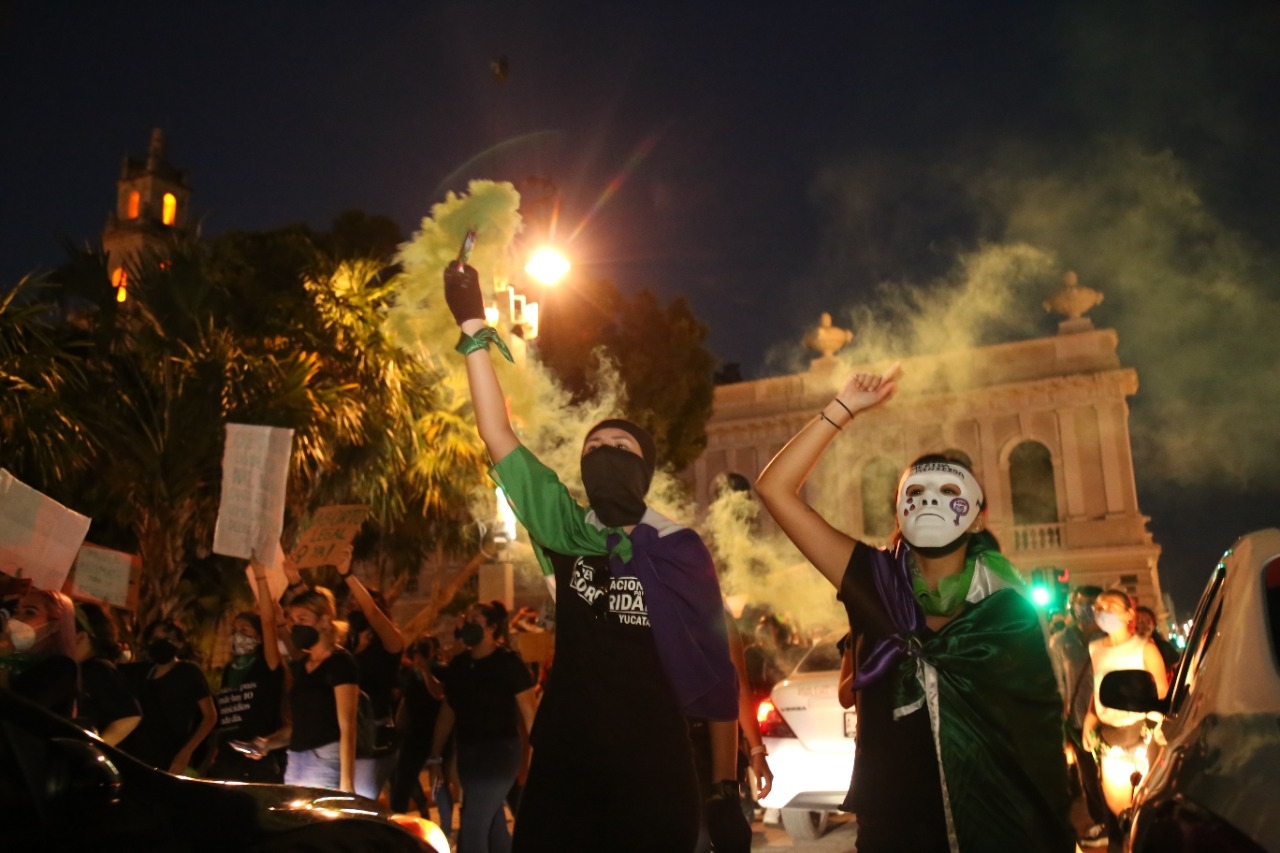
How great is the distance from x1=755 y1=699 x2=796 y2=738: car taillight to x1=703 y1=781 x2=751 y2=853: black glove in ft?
15.5

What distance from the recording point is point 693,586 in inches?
138

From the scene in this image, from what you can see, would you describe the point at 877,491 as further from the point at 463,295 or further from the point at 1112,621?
the point at 463,295

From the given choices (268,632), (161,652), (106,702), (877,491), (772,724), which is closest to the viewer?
(106,702)

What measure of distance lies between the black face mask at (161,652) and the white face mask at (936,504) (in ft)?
15.7

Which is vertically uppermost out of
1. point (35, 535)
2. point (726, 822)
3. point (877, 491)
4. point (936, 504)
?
point (877, 491)

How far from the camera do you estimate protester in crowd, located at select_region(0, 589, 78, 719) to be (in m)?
4.50

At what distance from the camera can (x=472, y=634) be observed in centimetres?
698

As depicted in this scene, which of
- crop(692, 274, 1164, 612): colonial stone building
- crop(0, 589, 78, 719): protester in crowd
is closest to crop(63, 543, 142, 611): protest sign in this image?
crop(0, 589, 78, 719): protester in crowd

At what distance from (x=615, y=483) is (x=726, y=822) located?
1.01m

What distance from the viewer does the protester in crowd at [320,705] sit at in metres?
6.12

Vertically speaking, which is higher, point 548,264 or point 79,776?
point 548,264

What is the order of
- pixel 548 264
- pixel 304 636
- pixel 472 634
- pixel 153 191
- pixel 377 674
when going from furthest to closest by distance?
pixel 153 191, pixel 548 264, pixel 377 674, pixel 472 634, pixel 304 636

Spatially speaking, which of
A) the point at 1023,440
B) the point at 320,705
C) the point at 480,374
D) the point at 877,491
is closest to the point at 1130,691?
the point at 480,374

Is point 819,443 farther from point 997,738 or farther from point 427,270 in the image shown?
point 427,270
